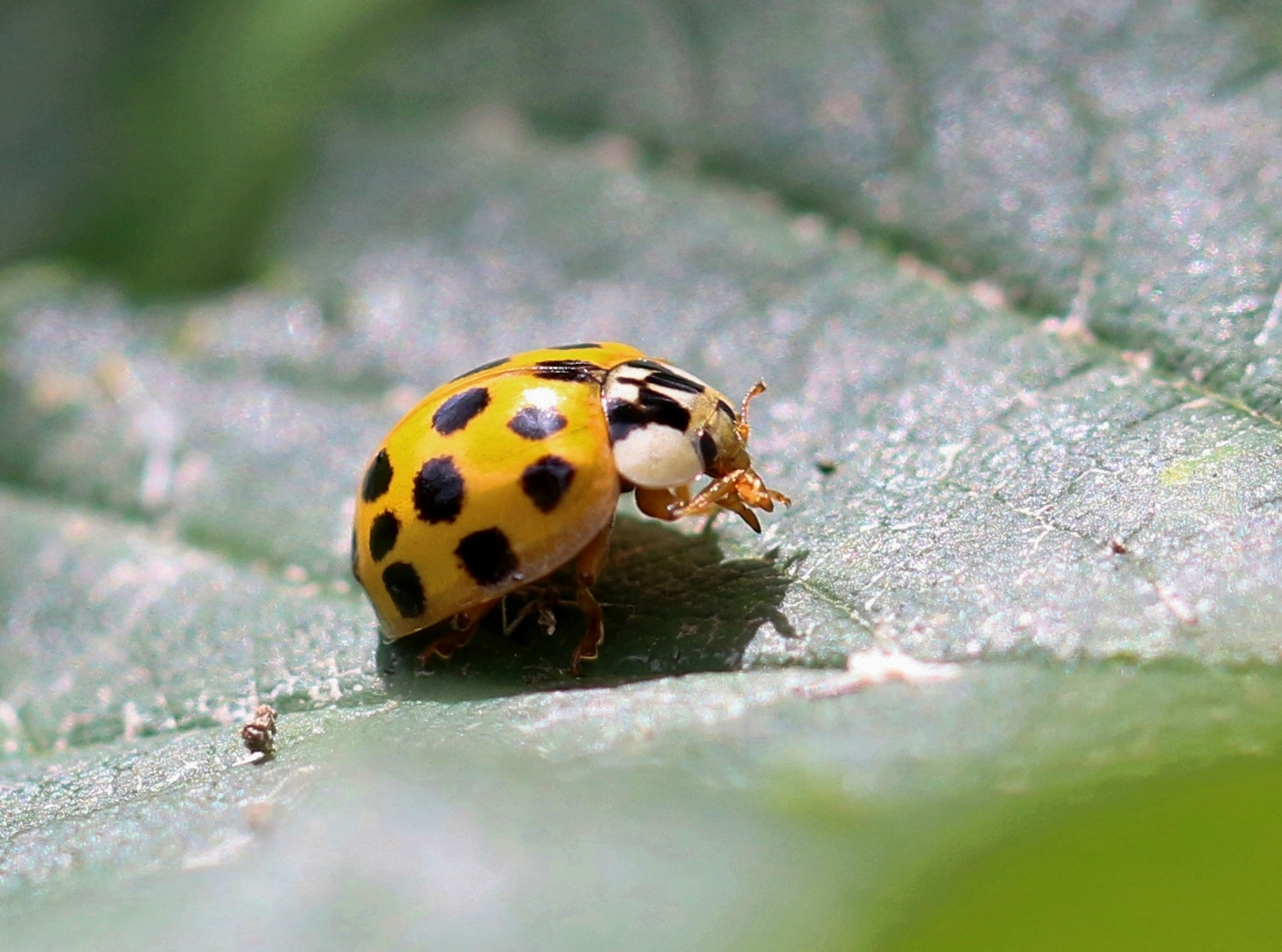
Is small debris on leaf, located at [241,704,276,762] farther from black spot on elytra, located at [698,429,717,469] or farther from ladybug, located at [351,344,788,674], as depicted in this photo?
black spot on elytra, located at [698,429,717,469]

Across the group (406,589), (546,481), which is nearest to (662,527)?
(546,481)

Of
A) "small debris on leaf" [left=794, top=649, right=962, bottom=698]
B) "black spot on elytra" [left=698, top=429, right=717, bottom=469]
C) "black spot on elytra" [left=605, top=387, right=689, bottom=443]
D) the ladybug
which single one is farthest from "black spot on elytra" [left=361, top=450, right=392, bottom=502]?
"small debris on leaf" [left=794, top=649, right=962, bottom=698]

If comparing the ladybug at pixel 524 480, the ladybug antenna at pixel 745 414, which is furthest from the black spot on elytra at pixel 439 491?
the ladybug antenna at pixel 745 414

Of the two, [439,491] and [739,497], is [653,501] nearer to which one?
[739,497]

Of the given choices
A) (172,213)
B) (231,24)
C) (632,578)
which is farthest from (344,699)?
(231,24)

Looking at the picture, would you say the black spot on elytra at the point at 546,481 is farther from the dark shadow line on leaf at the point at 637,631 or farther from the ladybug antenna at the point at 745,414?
the ladybug antenna at the point at 745,414

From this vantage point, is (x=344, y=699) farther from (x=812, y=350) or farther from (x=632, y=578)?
(x=812, y=350)
